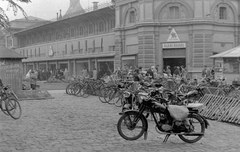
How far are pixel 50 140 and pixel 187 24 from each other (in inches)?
1023

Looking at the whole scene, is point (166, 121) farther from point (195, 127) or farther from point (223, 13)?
point (223, 13)

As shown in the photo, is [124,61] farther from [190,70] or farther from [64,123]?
→ [64,123]

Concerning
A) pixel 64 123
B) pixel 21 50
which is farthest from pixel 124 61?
pixel 21 50

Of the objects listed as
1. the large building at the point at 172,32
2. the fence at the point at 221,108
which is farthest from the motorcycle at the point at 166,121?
the large building at the point at 172,32

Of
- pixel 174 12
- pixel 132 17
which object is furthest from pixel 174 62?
pixel 132 17

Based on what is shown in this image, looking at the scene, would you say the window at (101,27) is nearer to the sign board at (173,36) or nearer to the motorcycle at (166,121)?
the sign board at (173,36)

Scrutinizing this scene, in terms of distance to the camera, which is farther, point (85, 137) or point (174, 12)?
point (174, 12)

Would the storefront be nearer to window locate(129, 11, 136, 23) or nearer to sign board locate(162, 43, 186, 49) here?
sign board locate(162, 43, 186, 49)

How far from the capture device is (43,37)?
62.9 metres

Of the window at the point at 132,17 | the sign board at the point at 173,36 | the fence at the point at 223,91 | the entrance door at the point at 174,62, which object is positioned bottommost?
the fence at the point at 223,91

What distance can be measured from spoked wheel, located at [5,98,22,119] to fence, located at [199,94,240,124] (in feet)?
19.1

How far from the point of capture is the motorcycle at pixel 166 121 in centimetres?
803

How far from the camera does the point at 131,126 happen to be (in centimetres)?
827

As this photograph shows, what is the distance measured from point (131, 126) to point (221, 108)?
4.27 m
